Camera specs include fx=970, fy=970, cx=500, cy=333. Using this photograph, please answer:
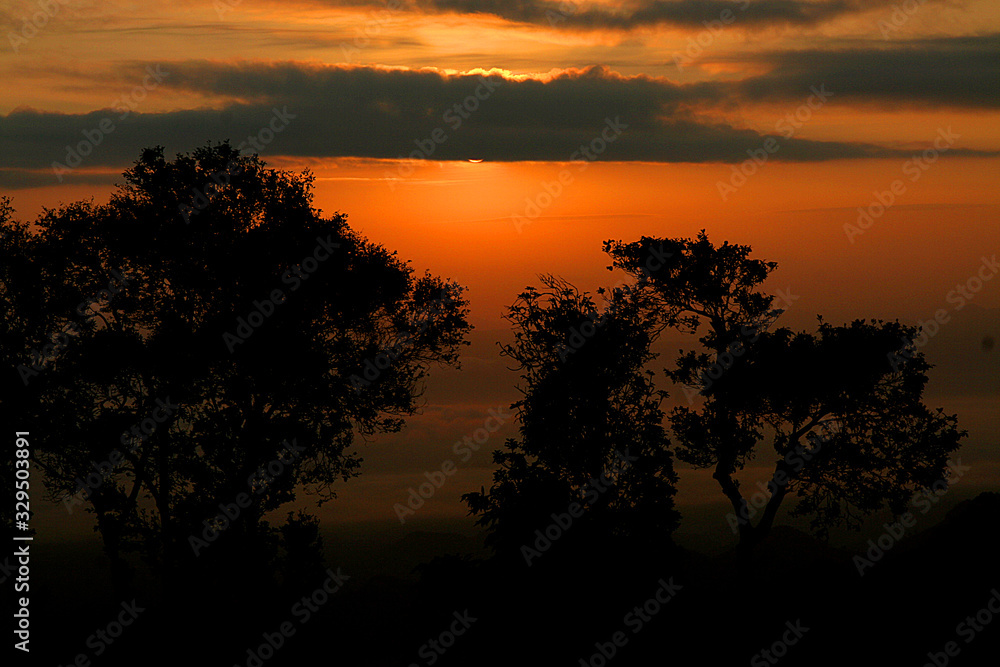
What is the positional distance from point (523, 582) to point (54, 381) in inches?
868

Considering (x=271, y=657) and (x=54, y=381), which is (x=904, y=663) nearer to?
(x=271, y=657)

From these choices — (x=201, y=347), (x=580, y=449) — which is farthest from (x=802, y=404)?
(x=201, y=347)

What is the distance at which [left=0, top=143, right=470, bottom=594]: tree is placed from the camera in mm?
40312

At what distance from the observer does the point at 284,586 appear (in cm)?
4081

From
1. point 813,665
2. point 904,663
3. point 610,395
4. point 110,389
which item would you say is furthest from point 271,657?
point 904,663

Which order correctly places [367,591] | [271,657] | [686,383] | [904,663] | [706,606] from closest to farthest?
[904,663], [271,657], [706,606], [686,383], [367,591]

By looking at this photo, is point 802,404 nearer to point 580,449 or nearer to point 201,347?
point 580,449

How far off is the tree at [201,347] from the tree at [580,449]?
19.0ft

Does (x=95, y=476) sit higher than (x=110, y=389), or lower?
lower

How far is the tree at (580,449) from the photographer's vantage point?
3997 cm

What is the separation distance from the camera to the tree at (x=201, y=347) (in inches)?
1587

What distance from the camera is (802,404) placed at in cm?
4369

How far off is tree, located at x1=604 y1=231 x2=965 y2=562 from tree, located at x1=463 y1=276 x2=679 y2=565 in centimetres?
352

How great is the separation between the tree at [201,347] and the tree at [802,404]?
1332 centimetres
